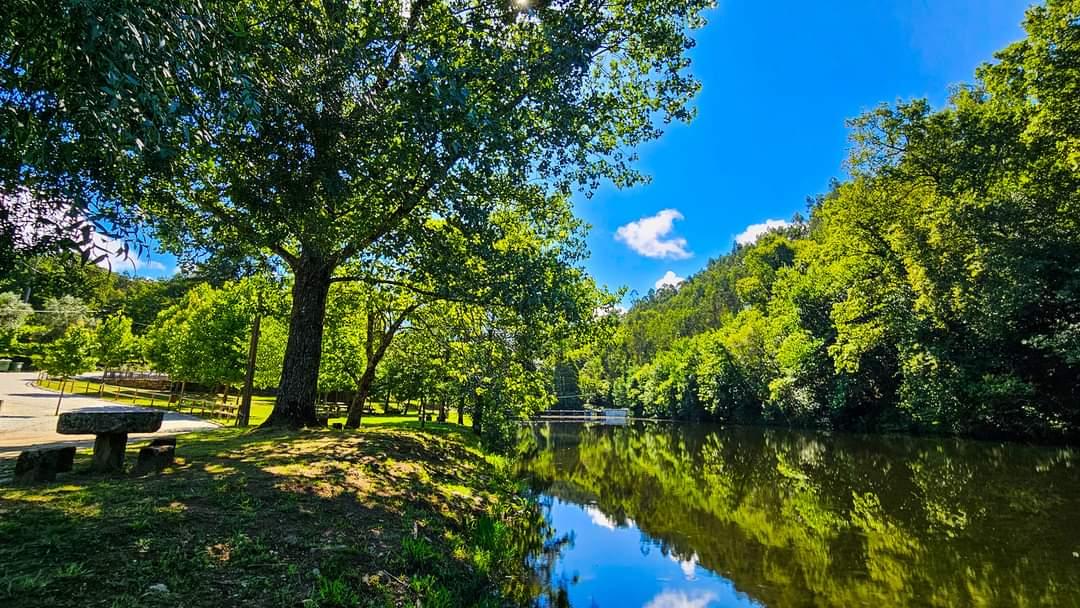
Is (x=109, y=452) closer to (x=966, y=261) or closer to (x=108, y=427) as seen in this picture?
(x=108, y=427)

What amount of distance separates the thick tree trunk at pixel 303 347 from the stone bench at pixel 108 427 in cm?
540

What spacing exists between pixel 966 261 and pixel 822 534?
19320 mm

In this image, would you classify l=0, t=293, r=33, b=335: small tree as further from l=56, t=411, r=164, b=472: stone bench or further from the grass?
l=56, t=411, r=164, b=472: stone bench

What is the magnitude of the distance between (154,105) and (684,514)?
43.7ft

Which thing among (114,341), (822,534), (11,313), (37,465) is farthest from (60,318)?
(822,534)

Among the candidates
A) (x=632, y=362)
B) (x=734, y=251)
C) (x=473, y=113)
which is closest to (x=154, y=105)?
(x=473, y=113)

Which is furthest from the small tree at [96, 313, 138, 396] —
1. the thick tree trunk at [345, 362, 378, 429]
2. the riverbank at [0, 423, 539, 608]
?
the riverbank at [0, 423, 539, 608]

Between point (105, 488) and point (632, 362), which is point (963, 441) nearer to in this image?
point (105, 488)

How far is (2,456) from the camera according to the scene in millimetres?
7938

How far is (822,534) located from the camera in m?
10.5

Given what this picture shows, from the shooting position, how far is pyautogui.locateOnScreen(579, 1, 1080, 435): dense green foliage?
19.8 metres

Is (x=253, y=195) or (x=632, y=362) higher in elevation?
(x=632, y=362)

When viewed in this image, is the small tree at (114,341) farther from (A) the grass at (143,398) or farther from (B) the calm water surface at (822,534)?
(B) the calm water surface at (822,534)

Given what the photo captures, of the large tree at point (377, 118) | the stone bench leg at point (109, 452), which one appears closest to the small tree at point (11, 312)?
the large tree at point (377, 118)
